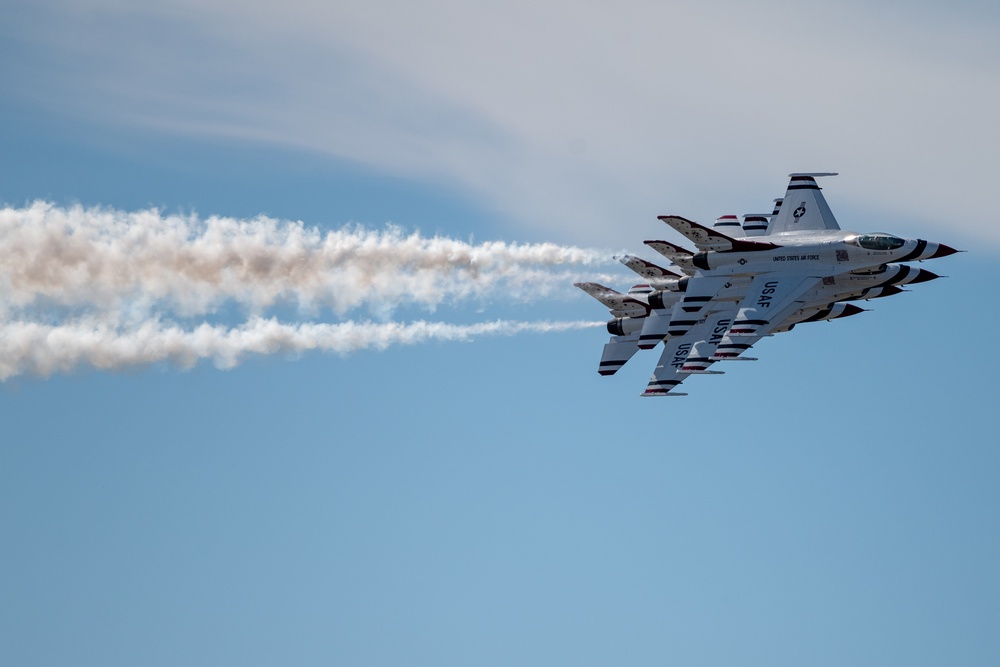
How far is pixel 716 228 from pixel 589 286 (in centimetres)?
1036

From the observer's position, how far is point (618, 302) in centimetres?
10150

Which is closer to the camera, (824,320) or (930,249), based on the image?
(930,249)

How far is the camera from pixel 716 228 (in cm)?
9769

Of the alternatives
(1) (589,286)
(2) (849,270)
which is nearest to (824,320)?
(2) (849,270)

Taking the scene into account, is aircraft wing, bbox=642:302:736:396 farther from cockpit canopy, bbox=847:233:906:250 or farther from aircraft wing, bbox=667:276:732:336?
cockpit canopy, bbox=847:233:906:250

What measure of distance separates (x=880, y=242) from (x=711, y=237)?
31.9ft

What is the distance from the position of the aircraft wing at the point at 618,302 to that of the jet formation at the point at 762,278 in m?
1.98

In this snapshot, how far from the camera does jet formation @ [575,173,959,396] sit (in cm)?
8900

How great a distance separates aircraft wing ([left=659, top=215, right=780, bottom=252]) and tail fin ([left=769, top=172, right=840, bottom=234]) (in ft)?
16.2

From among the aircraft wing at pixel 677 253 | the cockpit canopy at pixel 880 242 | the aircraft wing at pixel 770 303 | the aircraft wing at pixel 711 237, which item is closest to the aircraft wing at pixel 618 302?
the aircraft wing at pixel 677 253

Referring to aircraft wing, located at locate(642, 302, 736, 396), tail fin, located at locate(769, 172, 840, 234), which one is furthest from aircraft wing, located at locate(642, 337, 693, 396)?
tail fin, located at locate(769, 172, 840, 234)

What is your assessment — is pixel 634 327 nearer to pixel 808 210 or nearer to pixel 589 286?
pixel 589 286

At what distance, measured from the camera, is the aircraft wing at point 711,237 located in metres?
90.8

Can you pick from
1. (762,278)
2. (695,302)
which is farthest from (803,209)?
(695,302)
